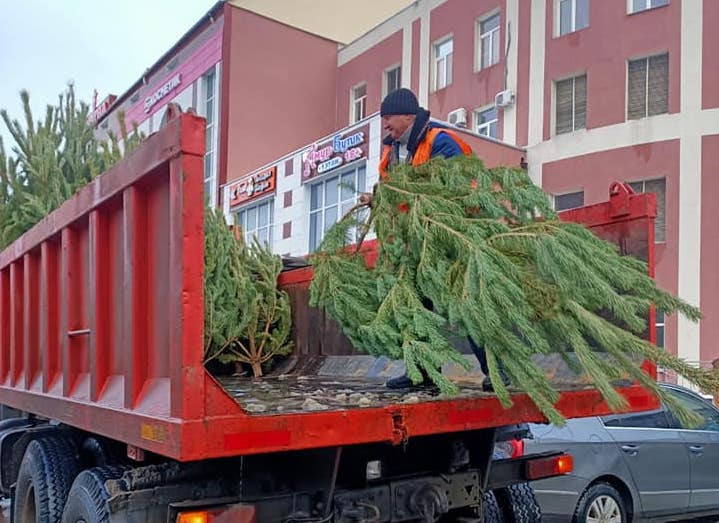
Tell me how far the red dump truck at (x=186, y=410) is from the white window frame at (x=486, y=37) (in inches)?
774

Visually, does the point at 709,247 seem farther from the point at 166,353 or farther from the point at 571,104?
the point at 166,353

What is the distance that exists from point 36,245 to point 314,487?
229cm

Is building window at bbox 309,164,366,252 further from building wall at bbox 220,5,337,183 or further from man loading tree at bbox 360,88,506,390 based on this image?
man loading tree at bbox 360,88,506,390

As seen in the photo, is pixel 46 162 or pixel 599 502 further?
pixel 46 162

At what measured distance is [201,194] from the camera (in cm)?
269

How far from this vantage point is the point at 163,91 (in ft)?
100

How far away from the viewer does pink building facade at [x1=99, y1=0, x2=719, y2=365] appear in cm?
1839

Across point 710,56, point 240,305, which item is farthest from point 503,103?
point 240,305

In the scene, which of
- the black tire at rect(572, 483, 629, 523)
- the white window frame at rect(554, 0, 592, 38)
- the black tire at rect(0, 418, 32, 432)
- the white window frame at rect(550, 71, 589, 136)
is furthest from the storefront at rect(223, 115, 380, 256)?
the black tire at rect(0, 418, 32, 432)

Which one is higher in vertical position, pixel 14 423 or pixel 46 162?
pixel 46 162

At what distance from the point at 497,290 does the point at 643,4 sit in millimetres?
18855

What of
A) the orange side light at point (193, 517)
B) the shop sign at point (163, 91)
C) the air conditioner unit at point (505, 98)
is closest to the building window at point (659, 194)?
the air conditioner unit at point (505, 98)

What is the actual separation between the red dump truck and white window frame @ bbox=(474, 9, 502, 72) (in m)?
19.7

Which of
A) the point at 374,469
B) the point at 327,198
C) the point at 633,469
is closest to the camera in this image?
the point at 374,469
